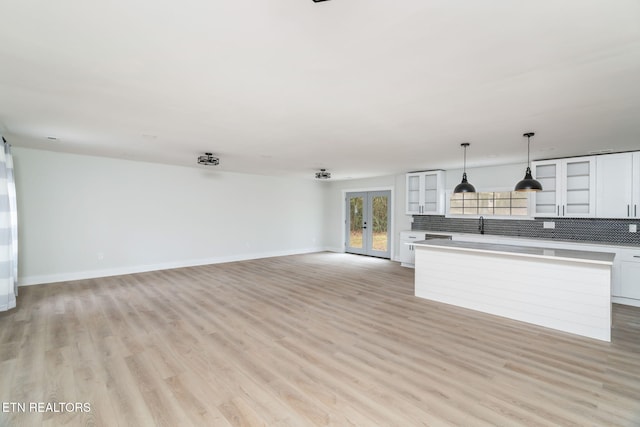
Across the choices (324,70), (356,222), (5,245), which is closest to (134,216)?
(5,245)

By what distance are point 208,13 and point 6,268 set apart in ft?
16.0

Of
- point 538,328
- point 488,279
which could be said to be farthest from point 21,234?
point 538,328

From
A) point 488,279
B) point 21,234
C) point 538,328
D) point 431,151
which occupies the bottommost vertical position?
point 538,328

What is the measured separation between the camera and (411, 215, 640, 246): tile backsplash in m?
5.28

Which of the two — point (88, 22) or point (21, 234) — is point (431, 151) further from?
point (21, 234)

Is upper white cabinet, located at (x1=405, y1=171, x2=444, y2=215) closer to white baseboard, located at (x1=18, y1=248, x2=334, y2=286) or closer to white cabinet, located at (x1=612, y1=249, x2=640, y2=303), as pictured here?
white cabinet, located at (x1=612, y1=249, x2=640, y2=303)

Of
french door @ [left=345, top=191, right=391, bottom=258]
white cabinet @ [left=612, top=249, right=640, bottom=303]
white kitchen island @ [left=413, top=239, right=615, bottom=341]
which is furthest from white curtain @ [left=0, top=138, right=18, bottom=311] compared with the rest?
white cabinet @ [left=612, top=249, right=640, bottom=303]

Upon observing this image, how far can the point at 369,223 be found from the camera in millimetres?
9484

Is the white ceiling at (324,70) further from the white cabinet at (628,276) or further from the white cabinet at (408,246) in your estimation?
the white cabinet at (408,246)

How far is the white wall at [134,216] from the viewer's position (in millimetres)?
5621

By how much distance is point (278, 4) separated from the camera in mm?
1561

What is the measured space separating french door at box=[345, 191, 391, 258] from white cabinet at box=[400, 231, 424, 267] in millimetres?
1077

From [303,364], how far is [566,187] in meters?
5.96

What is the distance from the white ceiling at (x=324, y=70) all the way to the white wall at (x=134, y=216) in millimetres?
1584
